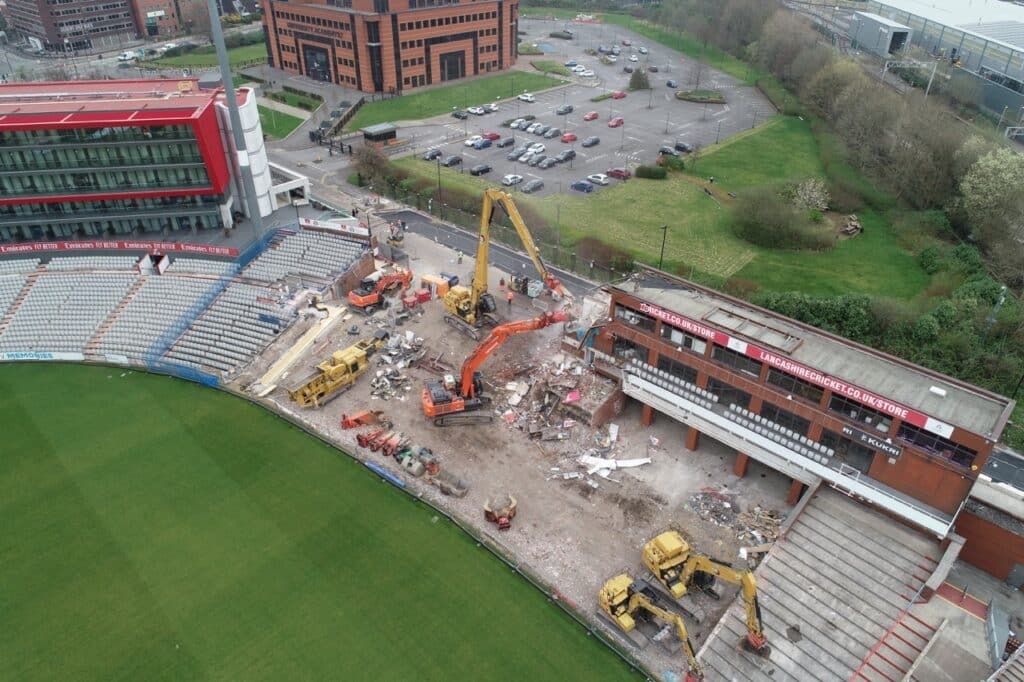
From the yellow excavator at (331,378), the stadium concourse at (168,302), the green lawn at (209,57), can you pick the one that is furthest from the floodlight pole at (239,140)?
the green lawn at (209,57)

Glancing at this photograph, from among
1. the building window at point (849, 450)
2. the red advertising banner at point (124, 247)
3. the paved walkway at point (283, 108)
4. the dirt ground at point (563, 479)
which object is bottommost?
the dirt ground at point (563, 479)

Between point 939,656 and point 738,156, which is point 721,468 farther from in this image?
point 738,156

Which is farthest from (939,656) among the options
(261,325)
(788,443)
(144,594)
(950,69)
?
(950,69)

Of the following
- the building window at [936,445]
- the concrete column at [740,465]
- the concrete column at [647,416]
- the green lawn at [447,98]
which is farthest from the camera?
the green lawn at [447,98]

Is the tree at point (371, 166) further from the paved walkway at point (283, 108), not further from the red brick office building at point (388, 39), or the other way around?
the red brick office building at point (388, 39)

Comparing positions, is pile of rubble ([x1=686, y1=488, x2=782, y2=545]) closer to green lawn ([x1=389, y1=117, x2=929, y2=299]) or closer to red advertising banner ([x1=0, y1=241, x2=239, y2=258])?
green lawn ([x1=389, y1=117, x2=929, y2=299])

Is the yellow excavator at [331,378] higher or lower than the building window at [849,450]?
lower
